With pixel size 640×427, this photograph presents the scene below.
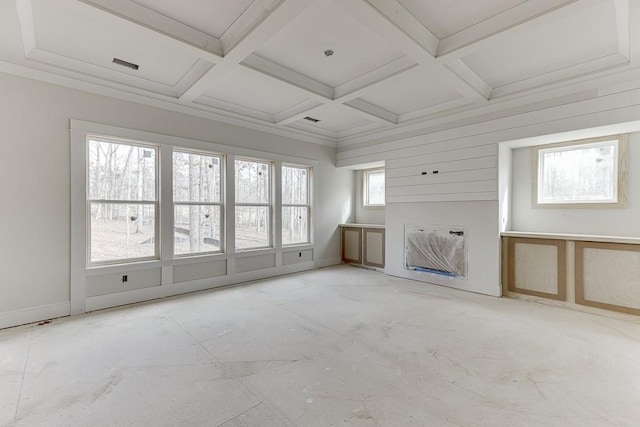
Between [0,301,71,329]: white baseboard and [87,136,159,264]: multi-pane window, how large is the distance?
1.94 feet

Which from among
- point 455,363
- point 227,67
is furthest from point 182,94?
point 455,363

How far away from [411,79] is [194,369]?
3.93 m

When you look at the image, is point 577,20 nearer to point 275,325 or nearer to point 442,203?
point 442,203

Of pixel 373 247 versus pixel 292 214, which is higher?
pixel 292 214

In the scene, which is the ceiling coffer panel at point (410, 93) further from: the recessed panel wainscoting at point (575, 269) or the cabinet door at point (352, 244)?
the cabinet door at point (352, 244)

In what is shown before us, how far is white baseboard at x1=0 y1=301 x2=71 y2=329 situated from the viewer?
3.13 metres

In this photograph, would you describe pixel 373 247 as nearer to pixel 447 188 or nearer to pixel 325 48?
pixel 447 188

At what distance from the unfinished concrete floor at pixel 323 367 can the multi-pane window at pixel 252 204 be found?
1.65 m

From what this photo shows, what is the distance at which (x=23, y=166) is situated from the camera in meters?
3.23

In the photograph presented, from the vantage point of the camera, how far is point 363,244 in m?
6.44

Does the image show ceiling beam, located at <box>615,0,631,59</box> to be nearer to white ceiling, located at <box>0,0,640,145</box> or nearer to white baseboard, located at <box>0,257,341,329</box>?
white ceiling, located at <box>0,0,640,145</box>

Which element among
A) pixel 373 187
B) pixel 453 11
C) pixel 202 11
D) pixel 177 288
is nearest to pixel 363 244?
pixel 373 187

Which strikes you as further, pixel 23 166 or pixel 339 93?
pixel 339 93

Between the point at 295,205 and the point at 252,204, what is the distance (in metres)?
1.01
